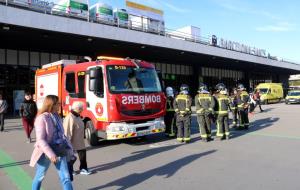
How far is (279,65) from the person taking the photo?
45.5 m

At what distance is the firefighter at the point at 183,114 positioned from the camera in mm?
10164

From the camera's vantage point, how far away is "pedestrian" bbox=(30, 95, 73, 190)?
4.40 m

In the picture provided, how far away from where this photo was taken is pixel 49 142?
4.48m

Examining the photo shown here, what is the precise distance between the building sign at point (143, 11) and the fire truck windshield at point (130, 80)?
2177 cm

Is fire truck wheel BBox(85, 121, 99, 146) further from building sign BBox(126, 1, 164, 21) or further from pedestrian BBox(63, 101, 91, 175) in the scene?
building sign BBox(126, 1, 164, 21)

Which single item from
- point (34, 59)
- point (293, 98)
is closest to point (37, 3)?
point (34, 59)

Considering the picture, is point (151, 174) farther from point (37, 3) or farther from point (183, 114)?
point (37, 3)

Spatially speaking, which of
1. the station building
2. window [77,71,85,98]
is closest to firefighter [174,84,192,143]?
window [77,71,85,98]

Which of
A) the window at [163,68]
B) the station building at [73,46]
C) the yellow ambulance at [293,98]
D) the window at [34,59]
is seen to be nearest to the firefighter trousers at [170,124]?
the station building at [73,46]

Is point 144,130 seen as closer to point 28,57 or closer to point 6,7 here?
point 6,7

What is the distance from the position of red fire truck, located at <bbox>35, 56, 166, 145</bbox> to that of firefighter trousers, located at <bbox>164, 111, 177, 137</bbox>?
1.38m

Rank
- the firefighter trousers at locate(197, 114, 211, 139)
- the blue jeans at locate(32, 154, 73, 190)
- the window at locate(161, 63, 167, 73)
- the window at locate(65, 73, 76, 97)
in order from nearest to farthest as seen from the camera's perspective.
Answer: the blue jeans at locate(32, 154, 73, 190) → the firefighter trousers at locate(197, 114, 211, 139) → the window at locate(65, 73, 76, 97) → the window at locate(161, 63, 167, 73)

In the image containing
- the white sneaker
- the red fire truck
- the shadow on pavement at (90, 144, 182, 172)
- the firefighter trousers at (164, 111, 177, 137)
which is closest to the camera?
the white sneaker

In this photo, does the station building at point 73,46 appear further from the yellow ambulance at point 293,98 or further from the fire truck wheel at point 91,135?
the fire truck wheel at point 91,135
